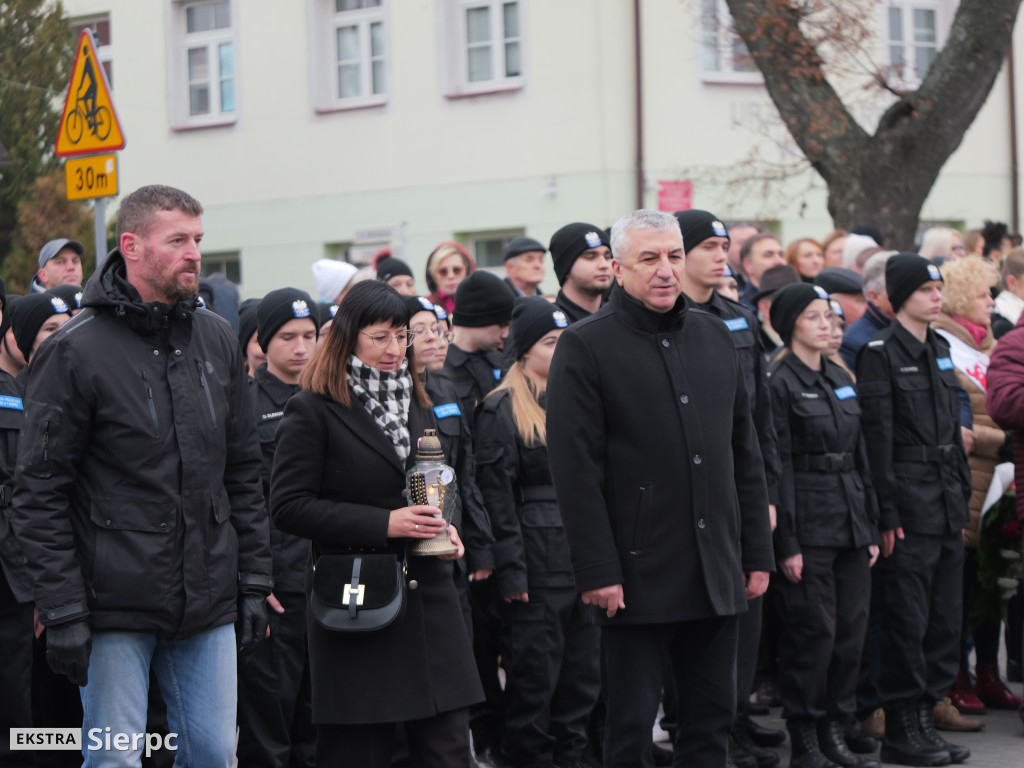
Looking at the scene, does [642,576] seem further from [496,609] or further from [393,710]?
[496,609]

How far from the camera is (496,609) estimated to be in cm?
709

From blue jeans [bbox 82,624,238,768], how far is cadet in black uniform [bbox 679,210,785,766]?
2.60m

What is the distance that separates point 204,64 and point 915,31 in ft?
32.9

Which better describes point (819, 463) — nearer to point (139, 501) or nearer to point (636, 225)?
point (636, 225)

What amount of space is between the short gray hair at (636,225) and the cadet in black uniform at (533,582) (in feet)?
5.43

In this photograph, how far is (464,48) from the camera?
1902 cm

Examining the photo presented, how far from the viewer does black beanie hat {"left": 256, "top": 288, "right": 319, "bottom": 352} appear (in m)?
6.81

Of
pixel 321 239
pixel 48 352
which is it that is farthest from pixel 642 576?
pixel 321 239

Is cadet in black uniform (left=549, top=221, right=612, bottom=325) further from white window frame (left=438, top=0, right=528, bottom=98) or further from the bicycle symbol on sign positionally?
white window frame (left=438, top=0, right=528, bottom=98)

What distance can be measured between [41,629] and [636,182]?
13544 millimetres

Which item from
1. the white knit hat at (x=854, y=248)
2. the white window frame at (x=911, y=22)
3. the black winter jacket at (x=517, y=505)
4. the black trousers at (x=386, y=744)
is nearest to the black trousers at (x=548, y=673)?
the black winter jacket at (x=517, y=505)

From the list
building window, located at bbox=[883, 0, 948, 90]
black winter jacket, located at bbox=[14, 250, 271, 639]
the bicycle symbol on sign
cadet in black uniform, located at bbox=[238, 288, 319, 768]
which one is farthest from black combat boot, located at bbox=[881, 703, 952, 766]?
building window, located at bbox=[883, 0, 948, 90]

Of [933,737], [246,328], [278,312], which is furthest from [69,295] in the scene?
[933,737]

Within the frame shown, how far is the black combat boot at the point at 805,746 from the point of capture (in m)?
7.03
